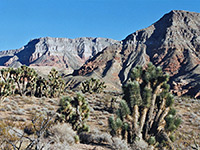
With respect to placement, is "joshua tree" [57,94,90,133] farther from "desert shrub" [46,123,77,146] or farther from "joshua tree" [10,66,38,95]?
"joshua tree" [10,66,38,95]

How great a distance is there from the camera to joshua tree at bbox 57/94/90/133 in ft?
43.5

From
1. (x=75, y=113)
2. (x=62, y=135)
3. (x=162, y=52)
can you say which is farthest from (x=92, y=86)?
(x=162, y=52)

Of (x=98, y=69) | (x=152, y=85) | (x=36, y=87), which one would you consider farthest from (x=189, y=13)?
(x=152, y=85)

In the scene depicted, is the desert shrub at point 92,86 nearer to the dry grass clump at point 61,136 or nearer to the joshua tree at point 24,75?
the joshua tree at point 24,75

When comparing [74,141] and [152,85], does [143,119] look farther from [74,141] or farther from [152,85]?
[74,141]

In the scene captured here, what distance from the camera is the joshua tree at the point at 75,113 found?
13.3 meters

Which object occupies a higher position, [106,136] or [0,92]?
[0,92]

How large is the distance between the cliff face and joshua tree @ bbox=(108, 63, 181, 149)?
80.9m

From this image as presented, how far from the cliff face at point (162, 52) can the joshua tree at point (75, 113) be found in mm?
80419

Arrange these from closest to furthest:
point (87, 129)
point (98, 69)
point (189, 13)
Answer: point (87, 129), point (98, 69), point (189, 13)

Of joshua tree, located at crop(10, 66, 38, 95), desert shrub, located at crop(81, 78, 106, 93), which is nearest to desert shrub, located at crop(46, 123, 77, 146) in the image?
joshua tree, located at crop(10, 66, 38, 95)

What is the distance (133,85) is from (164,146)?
3.46 meters

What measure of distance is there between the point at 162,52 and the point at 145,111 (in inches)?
4470

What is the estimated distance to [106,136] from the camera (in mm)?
11367
